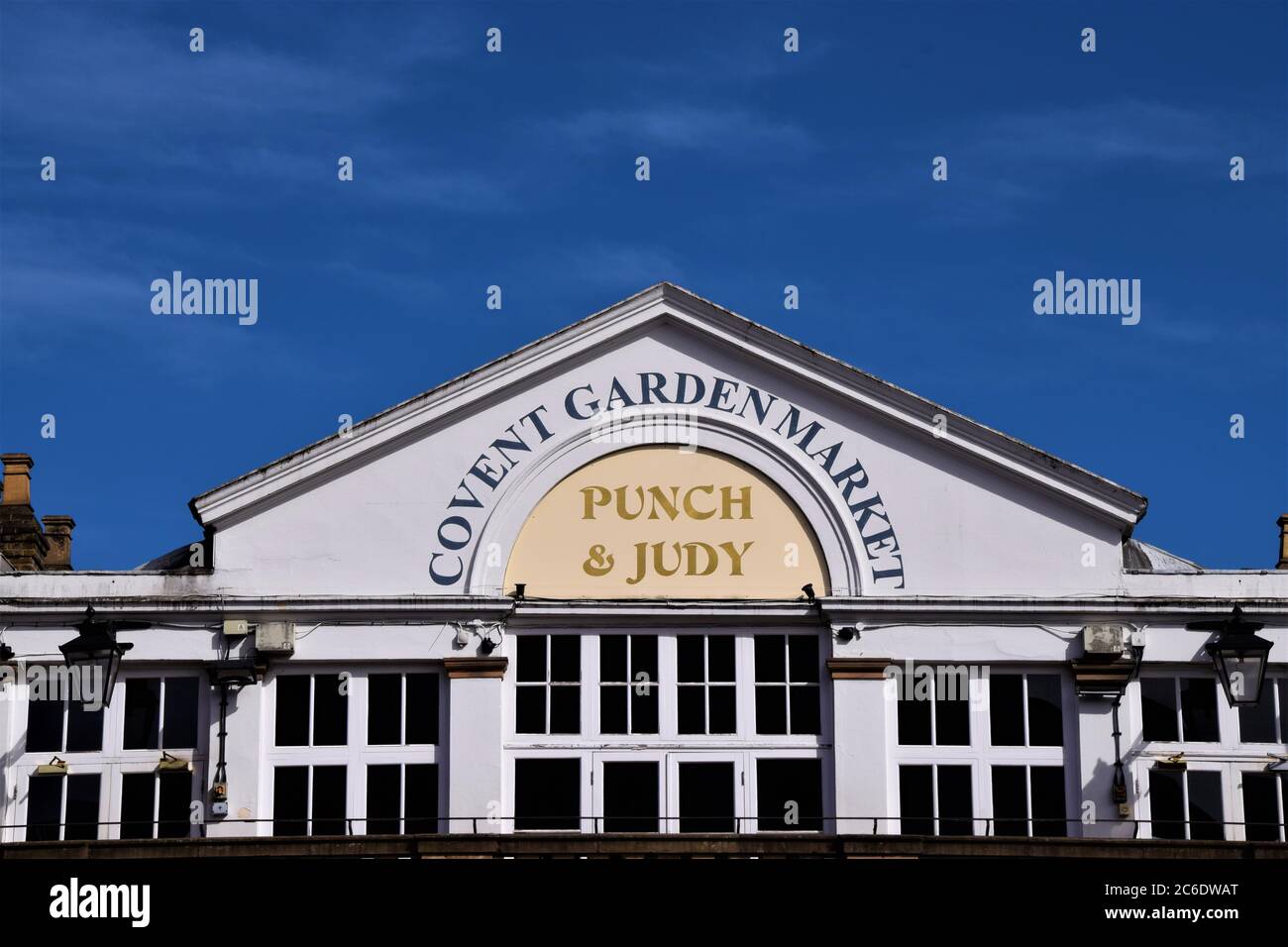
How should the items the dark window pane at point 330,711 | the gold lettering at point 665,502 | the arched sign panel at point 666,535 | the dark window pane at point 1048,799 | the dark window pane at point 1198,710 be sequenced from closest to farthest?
the dark window pane at point 1048,799 < the dark window pane at point 330,711 < the dark window pane at point 1198,710 < the arched sign panel at point 666,535 < the gold lettering at point 665,502

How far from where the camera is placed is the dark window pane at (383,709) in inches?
1228

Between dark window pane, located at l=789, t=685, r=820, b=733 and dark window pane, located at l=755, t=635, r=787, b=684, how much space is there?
330 millimetres

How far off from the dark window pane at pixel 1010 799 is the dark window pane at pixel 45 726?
42.6ft

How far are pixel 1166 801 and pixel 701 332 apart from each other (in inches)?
365

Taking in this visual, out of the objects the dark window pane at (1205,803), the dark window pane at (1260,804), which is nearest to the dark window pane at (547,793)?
the dark window pane at (1205,803)

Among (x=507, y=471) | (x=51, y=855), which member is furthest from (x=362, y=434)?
(x=51, y=855)

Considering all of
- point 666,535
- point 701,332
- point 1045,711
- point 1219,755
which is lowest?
point 1219,755

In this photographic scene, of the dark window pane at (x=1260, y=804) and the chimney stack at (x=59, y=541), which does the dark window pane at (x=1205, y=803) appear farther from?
the chimney stack at (x=59, y=541)

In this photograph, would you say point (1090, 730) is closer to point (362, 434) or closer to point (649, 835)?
point (649, 835)

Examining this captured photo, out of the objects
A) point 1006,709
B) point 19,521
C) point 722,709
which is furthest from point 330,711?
point 1006,709

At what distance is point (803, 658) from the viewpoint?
104 feet

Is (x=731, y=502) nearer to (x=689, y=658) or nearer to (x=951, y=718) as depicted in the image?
(x=689, y=658)

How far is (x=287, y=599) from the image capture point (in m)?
31.4
